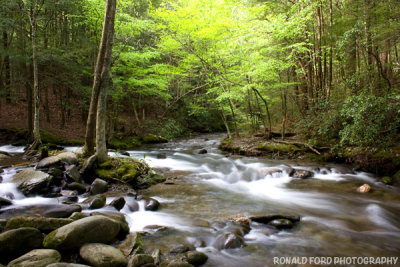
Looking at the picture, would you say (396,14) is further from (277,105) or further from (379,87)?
(277,105)

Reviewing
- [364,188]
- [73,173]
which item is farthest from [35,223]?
[364,188]

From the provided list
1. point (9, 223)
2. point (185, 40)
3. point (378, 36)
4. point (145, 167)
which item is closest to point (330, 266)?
point (9, 223)

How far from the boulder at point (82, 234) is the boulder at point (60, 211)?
1.19 metres

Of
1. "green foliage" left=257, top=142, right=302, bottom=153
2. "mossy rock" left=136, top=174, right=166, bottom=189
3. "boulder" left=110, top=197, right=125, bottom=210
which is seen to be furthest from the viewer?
"green foliage" left=257, top=142, right=302, bottom=153

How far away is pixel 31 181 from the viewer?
6.16m

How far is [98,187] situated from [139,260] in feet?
13.2

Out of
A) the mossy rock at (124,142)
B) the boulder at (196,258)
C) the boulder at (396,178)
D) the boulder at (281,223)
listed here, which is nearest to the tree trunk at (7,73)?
the mossy rock at (124,142)

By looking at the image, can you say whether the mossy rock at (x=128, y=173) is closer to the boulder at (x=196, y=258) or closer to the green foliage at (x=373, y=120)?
the boulder at (x=196, y=258)

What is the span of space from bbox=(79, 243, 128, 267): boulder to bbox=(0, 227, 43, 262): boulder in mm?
688

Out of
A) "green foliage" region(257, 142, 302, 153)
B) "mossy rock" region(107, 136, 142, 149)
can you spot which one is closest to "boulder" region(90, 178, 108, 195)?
"mossy rock" region(107, 136, 142, 149)

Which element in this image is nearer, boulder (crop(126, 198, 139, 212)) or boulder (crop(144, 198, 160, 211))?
boulder (crop(126, 198, 139, 212))

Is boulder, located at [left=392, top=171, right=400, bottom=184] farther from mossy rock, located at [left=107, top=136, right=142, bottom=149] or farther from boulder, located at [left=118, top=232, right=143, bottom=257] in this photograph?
mossy rock, located at [left=107, top=136, right=142, bottom=149]

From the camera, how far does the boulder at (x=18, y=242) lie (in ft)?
10.2

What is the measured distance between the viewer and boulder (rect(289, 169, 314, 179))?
900cm
